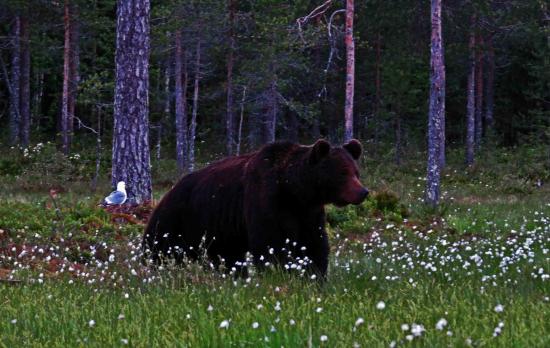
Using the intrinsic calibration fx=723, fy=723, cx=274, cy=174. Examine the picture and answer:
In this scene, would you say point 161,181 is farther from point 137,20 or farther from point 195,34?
point 137,20

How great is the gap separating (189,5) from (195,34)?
228 cm

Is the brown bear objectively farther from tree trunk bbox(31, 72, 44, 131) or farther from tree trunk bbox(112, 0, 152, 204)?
tree trunk bbox(31, 72, 44, 131)

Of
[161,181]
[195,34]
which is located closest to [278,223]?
[161,181]

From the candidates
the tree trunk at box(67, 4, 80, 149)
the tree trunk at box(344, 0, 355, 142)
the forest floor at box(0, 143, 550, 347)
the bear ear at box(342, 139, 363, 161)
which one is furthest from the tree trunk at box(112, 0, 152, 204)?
the tree trunk at box(67, 4, 80, 149)

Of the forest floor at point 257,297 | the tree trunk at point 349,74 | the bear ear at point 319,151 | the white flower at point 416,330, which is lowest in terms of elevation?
the forest floor at point 257,297

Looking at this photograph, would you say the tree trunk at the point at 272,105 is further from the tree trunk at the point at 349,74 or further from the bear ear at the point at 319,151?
the bear ear at the point at 319,151

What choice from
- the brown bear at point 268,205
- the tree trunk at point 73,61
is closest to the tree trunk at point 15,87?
the tree trunk at point 73,61

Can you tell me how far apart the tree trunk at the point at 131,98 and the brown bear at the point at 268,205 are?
6.07m

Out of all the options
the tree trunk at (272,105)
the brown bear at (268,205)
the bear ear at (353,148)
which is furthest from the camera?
the tree trunk at (272,105)

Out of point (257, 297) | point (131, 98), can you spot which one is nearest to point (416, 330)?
point (257, 297)

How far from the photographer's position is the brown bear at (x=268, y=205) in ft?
26.1

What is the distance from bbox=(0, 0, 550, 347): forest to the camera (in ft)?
15.4

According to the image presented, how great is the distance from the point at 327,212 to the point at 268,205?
25.5ft

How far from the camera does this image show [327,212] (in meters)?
15.7
